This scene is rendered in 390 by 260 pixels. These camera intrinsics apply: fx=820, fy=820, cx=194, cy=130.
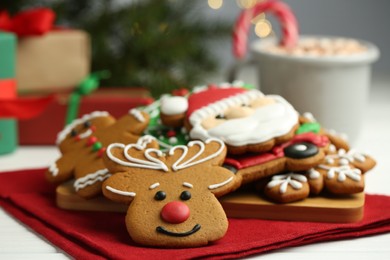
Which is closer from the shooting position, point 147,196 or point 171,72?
point 147,196

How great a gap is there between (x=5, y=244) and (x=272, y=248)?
352 millimetres

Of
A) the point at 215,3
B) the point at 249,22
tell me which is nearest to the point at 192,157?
the point at 249,22

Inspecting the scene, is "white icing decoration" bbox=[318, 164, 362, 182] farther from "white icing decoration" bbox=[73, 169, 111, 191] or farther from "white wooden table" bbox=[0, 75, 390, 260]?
"white icing decoration" bbox=[73, 169, 111, 191]

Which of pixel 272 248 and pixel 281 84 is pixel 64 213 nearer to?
pixel 272 248

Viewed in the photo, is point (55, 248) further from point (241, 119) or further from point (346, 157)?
point (346, 157)

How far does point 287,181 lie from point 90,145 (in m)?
0.31

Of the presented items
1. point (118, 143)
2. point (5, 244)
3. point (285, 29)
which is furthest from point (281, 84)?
point (5, 244)

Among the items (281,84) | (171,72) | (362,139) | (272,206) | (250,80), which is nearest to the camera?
(272,206)

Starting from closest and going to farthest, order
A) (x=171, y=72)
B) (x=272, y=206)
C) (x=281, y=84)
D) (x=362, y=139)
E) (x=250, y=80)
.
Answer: (x=272, y=206), (x=281, y=84), (x=362, y=139), (x=171, y=72), (x=250, y=80)

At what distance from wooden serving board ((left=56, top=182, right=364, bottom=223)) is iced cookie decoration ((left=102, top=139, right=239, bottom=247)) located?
0.06 meters

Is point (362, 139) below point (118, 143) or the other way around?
below

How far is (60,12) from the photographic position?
5.83ft

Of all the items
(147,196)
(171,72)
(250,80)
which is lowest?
(250,80)

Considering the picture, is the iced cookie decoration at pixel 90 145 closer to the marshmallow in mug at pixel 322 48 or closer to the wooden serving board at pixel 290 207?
the wooden serving board at pixel 290 207
